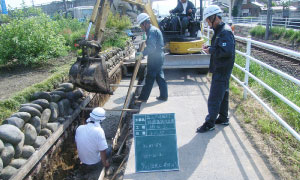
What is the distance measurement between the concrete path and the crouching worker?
51 centimetres

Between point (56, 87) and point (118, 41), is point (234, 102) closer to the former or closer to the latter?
point (56, 87)

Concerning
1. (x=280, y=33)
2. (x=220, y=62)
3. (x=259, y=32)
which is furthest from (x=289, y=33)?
(x=220, y=62)

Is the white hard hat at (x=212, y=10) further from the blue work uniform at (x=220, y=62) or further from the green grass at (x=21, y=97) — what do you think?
the green grass at (x=21, y=97)

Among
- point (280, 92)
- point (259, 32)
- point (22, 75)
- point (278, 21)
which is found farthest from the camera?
point (278, 21)

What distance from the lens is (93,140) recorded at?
13.3 feet

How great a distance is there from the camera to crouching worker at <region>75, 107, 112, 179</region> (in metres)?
3.97

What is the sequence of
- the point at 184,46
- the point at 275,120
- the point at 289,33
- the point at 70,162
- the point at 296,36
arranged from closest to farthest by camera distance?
the point at 275,120 < the point at 70,162 < the point at 184,46 < the point at 296,36 < the point at 289,33

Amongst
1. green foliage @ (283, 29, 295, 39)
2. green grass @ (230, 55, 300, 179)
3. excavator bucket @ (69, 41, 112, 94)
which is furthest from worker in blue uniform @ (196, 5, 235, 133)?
green foliage @ (283, 29, 295, 39)

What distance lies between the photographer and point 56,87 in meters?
5.74

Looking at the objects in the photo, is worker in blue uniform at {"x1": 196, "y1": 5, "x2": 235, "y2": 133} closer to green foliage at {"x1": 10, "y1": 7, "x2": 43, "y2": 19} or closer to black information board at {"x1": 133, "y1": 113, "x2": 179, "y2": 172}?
black information board at {"x1": 133, "y1": 113, "x2": 179, "y2": 172}

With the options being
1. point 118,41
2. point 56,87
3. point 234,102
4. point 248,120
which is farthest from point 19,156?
point 118,41

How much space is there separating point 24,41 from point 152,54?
3758mm

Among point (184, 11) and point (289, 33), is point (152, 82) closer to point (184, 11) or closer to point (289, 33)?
point (184, 11)

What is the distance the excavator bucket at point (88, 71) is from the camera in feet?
15.6
